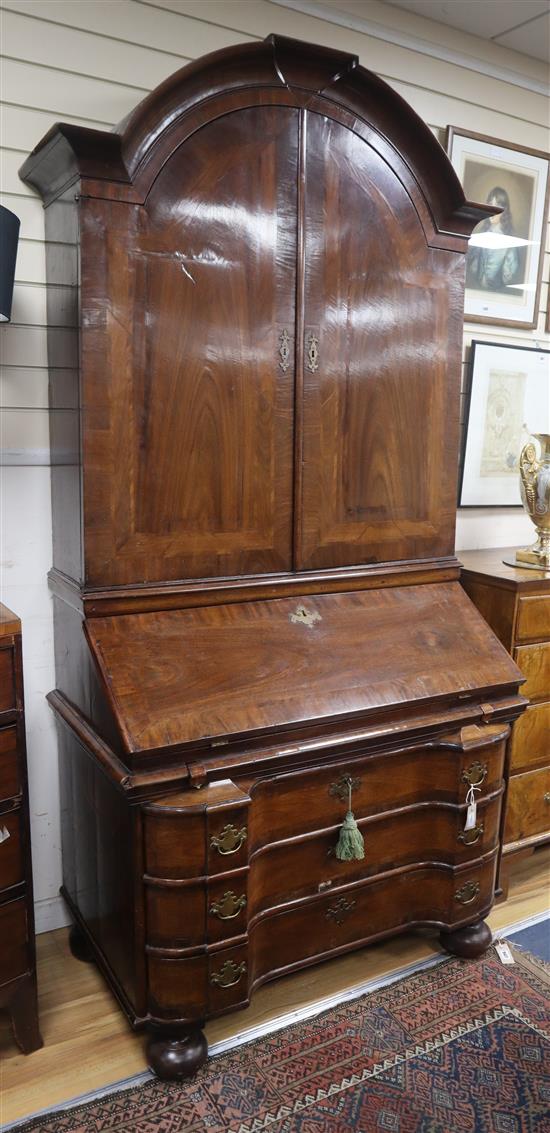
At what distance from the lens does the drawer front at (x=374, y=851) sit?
6.27 ft

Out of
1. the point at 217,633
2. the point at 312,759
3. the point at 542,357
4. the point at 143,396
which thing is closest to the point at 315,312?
the point at 143,396

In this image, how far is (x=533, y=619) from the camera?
2.45 m

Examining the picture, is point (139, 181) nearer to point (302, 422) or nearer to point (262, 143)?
point (262, 143)

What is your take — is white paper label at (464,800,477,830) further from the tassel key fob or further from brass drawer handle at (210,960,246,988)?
brass drawer handle at (210,960,246,988)

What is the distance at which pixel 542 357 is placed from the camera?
3119 millimetres

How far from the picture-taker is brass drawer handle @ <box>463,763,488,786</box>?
2.10m

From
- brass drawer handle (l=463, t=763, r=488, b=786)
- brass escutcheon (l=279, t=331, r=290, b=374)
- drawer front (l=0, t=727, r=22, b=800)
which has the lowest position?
brass drawer handle (l=463, t=763, r=488, b=786)

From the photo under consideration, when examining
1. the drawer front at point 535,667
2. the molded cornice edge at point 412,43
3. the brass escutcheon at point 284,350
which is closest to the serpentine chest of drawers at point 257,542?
the brass escutcheon at point 284,350

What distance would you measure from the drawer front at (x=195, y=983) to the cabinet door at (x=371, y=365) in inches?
38.5

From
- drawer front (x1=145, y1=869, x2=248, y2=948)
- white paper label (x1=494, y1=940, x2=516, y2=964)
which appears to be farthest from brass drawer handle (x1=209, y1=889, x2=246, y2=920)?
white paper label (x1=494, y1=940, x2=516, y2=964)

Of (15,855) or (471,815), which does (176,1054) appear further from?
(471,815)

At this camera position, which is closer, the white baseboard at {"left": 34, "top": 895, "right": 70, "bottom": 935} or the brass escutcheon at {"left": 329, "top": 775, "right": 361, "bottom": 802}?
the brass escutcheon at {"left": 329, "top": 775, "right": 361, "bottom": 802}

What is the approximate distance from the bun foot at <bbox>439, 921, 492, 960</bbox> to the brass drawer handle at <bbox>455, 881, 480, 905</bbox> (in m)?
0.12

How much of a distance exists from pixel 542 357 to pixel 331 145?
1463mm
